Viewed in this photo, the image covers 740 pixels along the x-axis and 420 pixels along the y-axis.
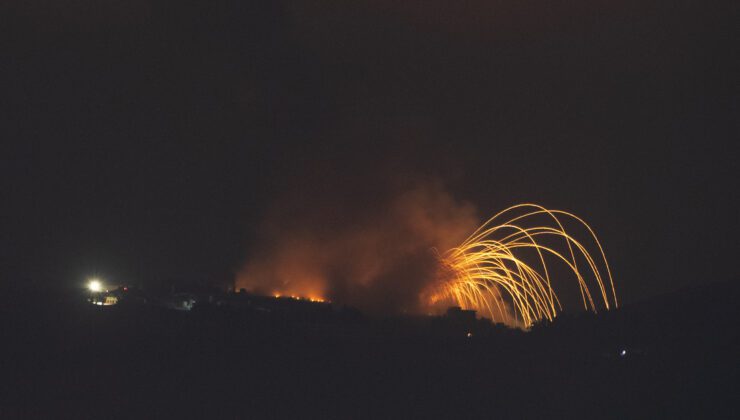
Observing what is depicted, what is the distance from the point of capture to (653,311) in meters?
35.8

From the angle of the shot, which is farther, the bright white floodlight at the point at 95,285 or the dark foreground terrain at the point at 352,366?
the bright white floodlight at the point at 95,285

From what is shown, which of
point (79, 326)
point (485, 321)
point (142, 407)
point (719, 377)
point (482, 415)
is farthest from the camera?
point (485, 321)

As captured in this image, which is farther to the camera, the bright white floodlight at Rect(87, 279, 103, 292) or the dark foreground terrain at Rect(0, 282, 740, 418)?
the bright white floodlight at Rect(87, 279, 103, 292)

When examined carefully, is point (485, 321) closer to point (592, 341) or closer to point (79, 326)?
point (592, 341)

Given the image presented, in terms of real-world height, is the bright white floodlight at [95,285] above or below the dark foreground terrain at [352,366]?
above

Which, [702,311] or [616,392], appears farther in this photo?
[702,311]

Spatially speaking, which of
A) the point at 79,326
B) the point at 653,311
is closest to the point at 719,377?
the point at 653,311

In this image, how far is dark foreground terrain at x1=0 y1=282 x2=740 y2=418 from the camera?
1927cm

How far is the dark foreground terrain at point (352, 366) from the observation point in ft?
63.2

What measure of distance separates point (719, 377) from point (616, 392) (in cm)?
307

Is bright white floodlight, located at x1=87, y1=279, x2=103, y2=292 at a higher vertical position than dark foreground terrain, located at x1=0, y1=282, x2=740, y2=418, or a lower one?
higher

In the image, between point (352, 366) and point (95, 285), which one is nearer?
point (352, 366)

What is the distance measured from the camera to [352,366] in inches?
1039

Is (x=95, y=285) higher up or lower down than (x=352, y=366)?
higher up
